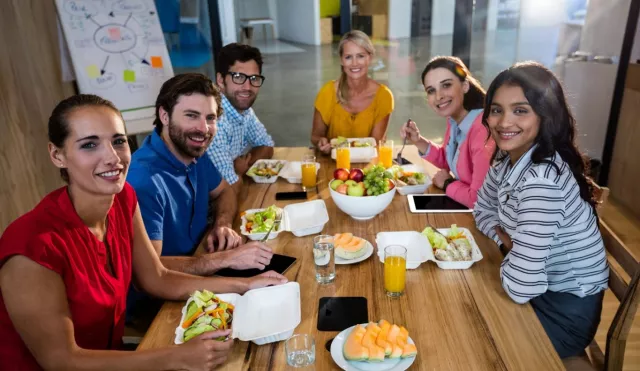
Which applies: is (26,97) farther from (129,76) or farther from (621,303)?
(621,303)

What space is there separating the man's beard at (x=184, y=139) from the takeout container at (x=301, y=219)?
0.31 metres

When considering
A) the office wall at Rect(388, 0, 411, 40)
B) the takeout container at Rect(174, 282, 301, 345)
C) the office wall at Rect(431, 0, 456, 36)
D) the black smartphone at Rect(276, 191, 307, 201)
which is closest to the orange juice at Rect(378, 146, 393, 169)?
the black smartphone at Rect(276, 191, 307, 201)

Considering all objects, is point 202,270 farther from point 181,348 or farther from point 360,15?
point 360,15

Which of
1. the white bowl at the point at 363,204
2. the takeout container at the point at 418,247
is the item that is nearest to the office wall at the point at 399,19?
the white bowl at the point at 363,204

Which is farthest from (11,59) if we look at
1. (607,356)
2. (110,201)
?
(607,356)

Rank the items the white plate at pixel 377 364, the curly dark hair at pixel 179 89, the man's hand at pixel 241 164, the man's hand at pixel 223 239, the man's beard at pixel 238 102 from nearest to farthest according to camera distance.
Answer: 1. the white plate at pixel 377 364
2. the man's hand at pixel 223 239
3. the curly dark hair at pixel 179 89
4. the man's hand at pixel 241 164
5. the man's beard at pixel 238 102

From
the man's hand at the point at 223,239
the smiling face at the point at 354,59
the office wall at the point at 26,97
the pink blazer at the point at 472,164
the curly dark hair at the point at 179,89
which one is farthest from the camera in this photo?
the smiling face at the point at 354,59

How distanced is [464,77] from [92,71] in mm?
2394

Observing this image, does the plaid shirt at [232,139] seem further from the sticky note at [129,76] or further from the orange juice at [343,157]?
the sticky note at [129,76]

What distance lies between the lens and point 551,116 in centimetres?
147

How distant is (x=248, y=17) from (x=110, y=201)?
3.71 meters

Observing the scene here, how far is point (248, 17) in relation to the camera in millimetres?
4633

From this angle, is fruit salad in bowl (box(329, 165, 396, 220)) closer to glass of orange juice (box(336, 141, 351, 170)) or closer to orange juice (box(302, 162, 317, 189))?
orange juice (box(302, 162, 317, 189))

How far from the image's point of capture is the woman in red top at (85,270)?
3.55 ft
